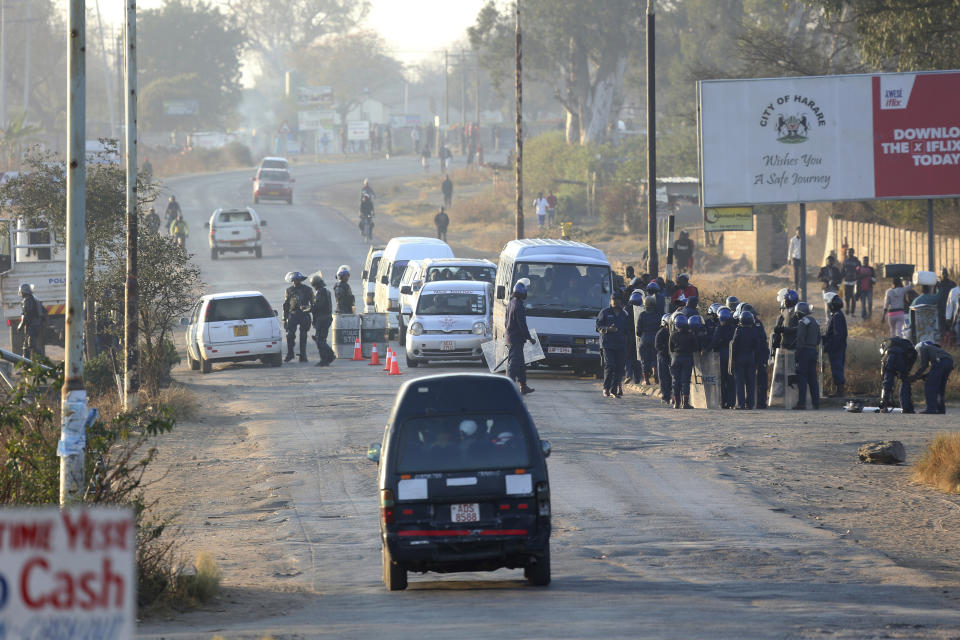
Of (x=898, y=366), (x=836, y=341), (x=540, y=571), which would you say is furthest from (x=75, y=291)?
(x=836, y=341)

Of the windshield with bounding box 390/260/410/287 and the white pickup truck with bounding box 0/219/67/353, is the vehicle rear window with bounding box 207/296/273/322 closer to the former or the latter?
the white pickup truck with bounding box 0/219/67/353

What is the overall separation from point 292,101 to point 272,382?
406 ft

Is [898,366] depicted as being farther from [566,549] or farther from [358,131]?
[358,131]

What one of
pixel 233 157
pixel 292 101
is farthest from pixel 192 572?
pixel 292 101

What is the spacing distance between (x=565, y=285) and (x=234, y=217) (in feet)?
91.4

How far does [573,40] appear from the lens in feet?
238

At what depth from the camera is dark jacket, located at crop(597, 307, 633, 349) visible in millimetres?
22297

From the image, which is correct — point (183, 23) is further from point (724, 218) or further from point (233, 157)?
point (724, 218)

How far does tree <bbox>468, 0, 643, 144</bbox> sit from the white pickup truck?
45005mm

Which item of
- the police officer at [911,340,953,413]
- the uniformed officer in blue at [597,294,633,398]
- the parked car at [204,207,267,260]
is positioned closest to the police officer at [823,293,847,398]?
the police officer at [911,340,953,413]

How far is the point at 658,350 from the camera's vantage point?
71.7 ft

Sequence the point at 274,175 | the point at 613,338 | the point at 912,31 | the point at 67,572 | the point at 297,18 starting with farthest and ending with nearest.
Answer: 1. the point at 297,18
2. the point at 274,175
3. the point at 912,31
4. the point at 613,338
5. the point at 67,572

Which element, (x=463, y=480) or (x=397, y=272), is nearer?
(x=463, y=480)

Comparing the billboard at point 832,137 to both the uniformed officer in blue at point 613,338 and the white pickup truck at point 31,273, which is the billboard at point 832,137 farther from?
the white pickup truck at point 31,273
